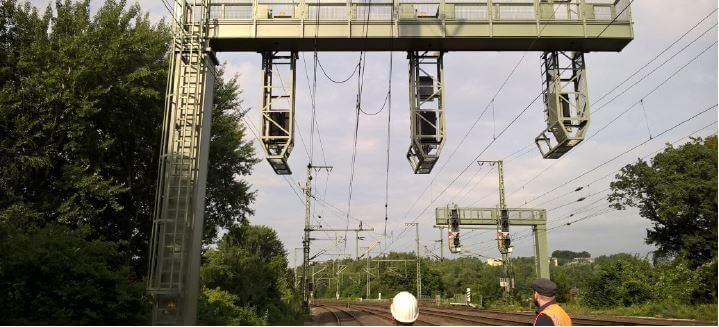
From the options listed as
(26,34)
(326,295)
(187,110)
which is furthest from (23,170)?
(326,295)

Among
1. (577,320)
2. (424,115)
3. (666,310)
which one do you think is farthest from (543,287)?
(666,310)

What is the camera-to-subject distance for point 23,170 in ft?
54.9

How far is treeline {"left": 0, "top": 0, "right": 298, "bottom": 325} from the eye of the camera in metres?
12.0

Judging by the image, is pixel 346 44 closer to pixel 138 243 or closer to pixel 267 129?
pixel 267 129

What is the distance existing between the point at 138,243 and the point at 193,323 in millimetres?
10399

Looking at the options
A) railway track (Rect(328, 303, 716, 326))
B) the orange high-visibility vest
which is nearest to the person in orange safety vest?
the orange high-visibility vest

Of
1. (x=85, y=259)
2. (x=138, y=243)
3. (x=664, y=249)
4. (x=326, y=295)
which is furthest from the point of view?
(x=326, y=295)

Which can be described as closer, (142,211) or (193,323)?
(193,323)

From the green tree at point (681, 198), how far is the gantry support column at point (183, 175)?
28.9 m

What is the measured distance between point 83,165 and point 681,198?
107 feet

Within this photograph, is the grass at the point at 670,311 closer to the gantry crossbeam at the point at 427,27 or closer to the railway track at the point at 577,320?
the railway track at the point at 577,320

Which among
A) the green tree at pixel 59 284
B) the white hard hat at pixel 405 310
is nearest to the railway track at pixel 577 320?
the green tree at pixel 59 284

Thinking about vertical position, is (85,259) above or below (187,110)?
below

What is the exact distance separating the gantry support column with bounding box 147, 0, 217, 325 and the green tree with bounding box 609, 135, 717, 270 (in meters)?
28.9
